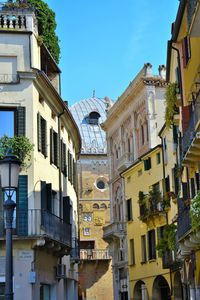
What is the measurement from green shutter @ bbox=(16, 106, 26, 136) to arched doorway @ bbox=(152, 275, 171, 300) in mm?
19249

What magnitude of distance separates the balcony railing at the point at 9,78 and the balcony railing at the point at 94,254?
130ft

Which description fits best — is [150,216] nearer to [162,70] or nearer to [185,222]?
[162,70]

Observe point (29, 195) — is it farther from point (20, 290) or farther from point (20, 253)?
point (20, 290)

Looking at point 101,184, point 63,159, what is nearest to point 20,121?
point 63,159

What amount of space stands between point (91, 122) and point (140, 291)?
3833 centimetres

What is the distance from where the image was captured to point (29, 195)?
23.2m

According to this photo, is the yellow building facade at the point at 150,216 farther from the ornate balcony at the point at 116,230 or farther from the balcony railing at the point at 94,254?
the balcony railing at the point at 94,254

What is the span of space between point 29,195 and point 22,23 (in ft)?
24.9

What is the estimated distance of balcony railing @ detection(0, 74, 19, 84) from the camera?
2416cm

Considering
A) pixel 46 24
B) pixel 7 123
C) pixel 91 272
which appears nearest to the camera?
pixel 7 123

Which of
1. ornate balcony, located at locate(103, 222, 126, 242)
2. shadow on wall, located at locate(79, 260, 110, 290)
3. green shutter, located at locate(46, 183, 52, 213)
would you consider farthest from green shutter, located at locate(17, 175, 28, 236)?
shadow on wall, located at locate(79, 260, 110, 290)

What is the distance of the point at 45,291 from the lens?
25422 millimetres

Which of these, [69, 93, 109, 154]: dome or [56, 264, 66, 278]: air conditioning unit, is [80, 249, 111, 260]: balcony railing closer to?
[69, 93, 109, 154]: dome

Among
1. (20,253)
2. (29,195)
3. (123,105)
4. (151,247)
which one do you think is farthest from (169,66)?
(123,105)
